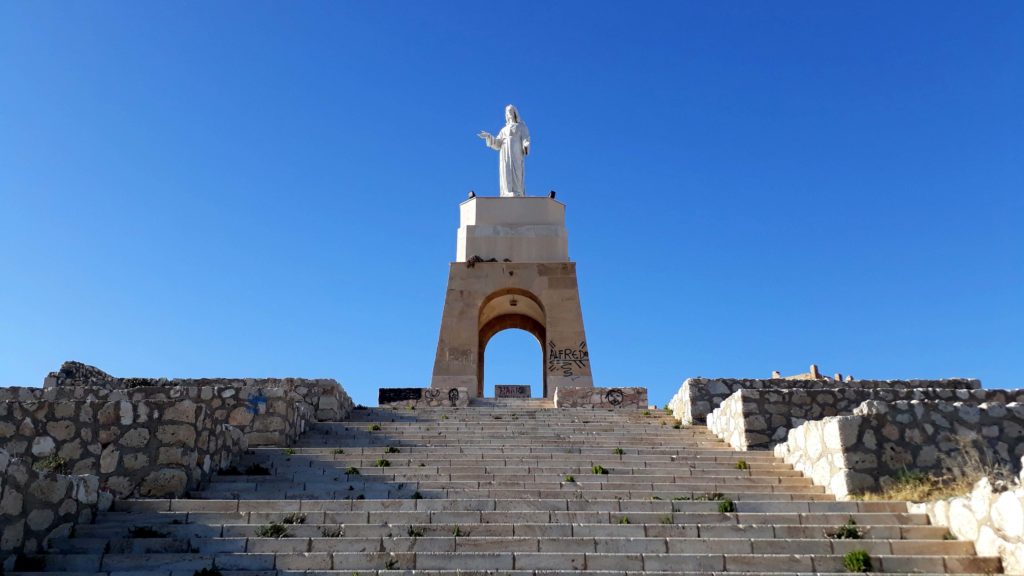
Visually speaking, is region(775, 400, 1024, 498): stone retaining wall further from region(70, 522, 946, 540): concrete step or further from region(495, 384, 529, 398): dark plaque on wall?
region(495, 384, 529, 398): dark plaque on wall

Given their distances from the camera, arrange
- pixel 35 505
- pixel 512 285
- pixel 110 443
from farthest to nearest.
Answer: pixel 512 285 → pixel 110 443 → pixel 35 505

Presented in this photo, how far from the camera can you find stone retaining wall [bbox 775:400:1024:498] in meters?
8.69

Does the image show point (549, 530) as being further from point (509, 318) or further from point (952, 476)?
point (509, 318)

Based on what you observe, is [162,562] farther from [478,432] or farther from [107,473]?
[478,432]

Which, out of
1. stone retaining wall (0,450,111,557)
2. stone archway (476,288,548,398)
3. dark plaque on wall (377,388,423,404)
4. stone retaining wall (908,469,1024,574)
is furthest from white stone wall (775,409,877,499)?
stone archway (476,288,548,398)

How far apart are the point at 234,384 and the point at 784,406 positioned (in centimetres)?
1044

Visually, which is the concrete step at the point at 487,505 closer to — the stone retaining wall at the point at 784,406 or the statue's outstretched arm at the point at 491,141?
the stone retaining wall at the point at 784,406

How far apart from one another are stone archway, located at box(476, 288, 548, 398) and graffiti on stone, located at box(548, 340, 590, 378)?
1.71 meters

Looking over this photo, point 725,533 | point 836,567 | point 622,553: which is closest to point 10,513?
point 622,553

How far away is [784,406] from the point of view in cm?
1162

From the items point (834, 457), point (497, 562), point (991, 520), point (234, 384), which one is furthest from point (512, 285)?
point (991, 520)

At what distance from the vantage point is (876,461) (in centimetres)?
873

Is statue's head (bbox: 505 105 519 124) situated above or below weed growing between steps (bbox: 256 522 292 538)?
above

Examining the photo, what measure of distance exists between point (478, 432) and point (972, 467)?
6775mm
